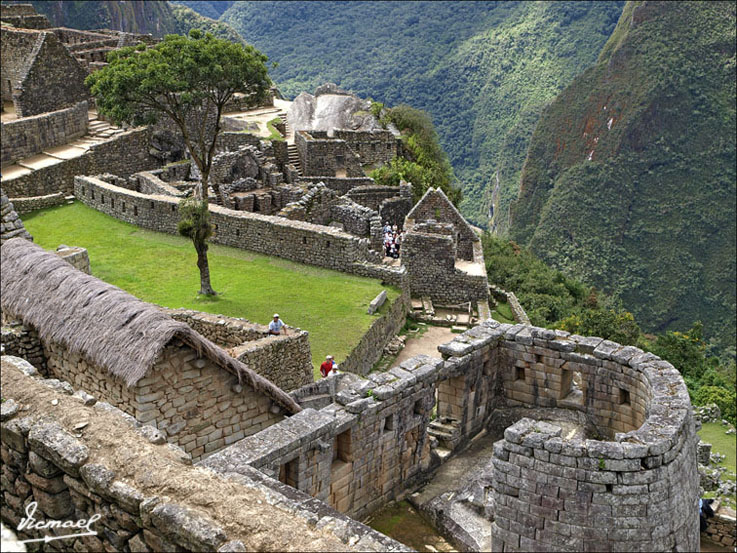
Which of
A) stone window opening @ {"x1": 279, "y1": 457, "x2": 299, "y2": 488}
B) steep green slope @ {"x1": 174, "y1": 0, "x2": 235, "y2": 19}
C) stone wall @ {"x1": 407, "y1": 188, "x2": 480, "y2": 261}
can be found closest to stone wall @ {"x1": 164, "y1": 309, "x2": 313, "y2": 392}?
stone window opening @ {"x1": 279, "y1": 457, "x2": 299, "y2": 488}

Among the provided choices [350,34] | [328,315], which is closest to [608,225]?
[350,34]

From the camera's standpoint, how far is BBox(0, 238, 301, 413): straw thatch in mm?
8250

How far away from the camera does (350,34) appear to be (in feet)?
440

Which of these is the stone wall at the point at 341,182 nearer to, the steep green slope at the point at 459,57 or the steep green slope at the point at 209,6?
the steep green slope at the point at 459,57

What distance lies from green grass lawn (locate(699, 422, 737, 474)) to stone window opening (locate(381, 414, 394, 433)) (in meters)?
13.7

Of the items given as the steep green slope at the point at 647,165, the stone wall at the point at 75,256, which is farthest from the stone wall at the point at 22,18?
the steep green slope at the point at 647,165

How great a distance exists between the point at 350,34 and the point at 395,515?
13007cm

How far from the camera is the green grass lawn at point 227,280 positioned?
18594 millimetres

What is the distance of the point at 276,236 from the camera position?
22562 millimetres

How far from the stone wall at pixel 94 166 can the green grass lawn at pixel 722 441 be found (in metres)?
18.2

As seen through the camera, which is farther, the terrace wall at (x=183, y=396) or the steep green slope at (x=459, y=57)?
the steep green slope at (x=459, y=57)

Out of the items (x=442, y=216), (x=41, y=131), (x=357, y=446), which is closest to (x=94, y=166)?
(x=41, y=131)

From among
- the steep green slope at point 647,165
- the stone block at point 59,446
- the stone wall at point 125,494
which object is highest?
the stone block at point 59,446

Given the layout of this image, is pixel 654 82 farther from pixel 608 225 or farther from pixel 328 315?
pixel 328 315
